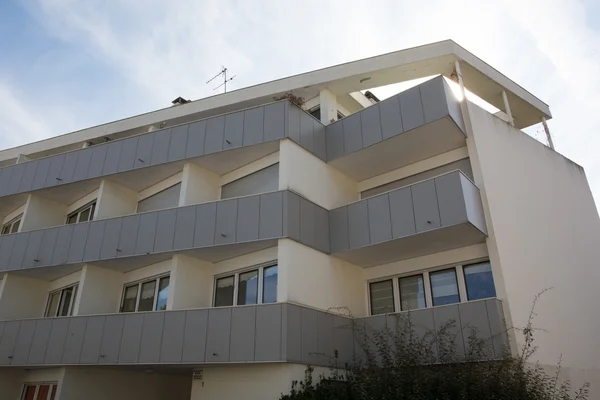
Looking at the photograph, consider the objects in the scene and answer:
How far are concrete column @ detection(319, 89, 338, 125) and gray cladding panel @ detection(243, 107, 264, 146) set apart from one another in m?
2.53

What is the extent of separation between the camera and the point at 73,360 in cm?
1406

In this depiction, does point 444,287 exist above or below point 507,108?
below

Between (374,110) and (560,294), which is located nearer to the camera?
(560,294)

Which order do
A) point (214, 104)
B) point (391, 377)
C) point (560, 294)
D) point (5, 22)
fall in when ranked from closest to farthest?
point (391, 377)
point (5, 22)
point (560, 294)
point (214, 104)

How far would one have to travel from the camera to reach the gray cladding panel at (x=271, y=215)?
1278cm

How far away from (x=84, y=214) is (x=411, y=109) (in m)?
13.6

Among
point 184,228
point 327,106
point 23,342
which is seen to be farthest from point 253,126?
point 23,342

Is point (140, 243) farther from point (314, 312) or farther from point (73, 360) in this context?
point (314, 312)

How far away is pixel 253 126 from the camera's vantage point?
48.3 ft

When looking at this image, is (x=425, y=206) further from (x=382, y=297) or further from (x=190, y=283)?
(x=190, y=283)

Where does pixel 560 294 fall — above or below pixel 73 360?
above

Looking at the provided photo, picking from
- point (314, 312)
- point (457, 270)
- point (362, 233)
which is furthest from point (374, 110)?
point (314, 312)

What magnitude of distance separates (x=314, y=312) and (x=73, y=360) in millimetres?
7633

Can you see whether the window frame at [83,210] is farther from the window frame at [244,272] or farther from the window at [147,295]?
the window frame at [244,272]
